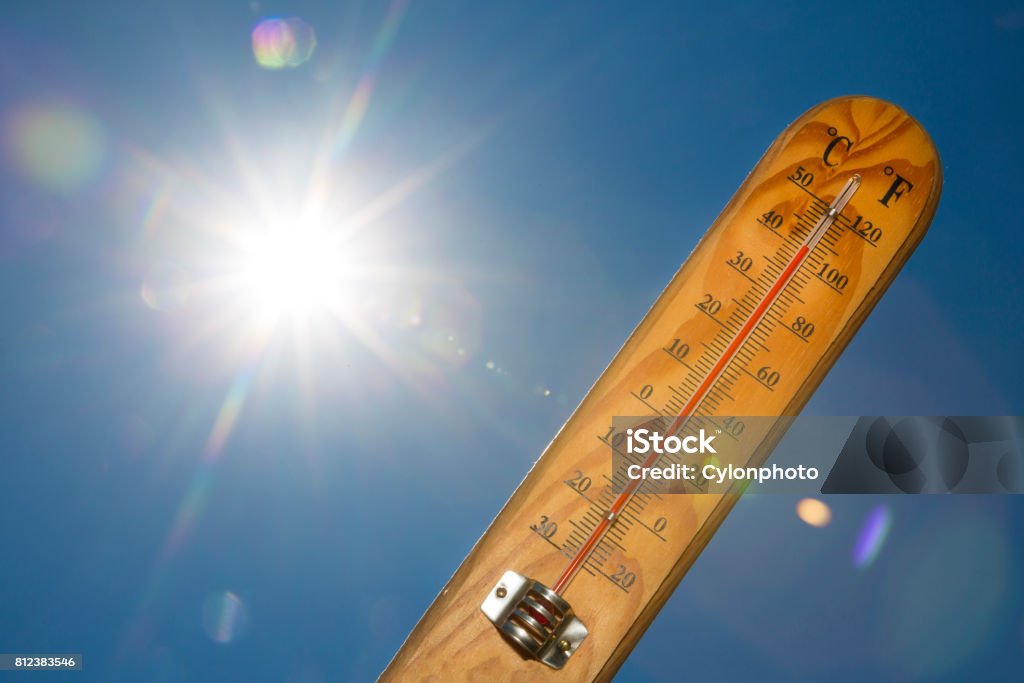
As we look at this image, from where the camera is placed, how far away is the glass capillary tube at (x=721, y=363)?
1475mm

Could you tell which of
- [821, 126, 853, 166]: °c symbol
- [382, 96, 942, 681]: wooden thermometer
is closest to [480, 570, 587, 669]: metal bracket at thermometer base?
[382, 96, 942, 681]: wooden thermometer

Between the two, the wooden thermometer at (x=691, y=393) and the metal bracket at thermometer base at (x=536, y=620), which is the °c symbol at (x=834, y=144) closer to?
the wooden thermometer at (x=691, y=393)

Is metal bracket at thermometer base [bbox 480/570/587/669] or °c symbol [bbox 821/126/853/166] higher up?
°c symbol [bbox 821/126/853/166]

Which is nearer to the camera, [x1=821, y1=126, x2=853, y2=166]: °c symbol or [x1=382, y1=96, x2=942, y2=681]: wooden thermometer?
[x1=382, y1=96, x2=942, y2=681]: wooden thermometer

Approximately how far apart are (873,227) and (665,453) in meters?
0.64

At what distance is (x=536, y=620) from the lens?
1.41 meters

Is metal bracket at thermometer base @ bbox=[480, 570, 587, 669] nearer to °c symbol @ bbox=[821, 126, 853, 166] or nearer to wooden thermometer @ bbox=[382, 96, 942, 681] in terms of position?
wooden thermometer @ bbox=[382, 96, 942, 681]

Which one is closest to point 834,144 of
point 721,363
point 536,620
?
point 721,363

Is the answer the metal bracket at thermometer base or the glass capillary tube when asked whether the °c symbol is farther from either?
the metal bracket at thermometer base

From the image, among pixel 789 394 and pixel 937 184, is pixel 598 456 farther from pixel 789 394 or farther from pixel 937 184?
pixel 937 184

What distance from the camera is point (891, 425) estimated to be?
7.47ft

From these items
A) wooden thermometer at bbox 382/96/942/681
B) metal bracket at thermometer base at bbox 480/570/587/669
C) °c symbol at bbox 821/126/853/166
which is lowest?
metal bracket at thermometer base at bbox 480/570/587/669

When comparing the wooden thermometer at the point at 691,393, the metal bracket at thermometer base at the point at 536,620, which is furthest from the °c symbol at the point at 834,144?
the metal bracket at thermometer base at the point at 536,620

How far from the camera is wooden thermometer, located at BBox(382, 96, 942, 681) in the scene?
145cm
